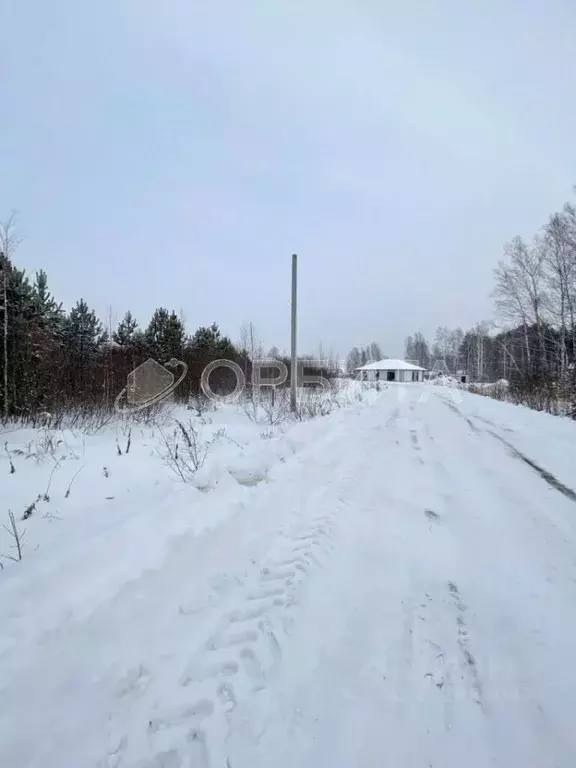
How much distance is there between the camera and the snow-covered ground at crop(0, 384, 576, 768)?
161 centimetres

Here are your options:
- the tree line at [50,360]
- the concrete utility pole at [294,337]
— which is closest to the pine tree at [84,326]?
the tree line at [50,360]

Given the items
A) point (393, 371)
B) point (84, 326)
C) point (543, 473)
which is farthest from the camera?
point (393, 371)

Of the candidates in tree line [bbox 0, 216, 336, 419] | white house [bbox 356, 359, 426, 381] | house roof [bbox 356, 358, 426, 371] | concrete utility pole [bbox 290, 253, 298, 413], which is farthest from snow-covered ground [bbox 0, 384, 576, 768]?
house roof [bbox 356, 358, 426, 371]

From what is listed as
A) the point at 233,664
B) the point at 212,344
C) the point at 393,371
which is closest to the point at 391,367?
the point at 393,371

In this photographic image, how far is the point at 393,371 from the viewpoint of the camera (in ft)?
220

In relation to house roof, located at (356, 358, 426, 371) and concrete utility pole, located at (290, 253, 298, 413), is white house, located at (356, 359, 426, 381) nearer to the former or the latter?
house roof, located at (356, 358, 426, 371)

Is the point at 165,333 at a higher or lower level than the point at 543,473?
higher

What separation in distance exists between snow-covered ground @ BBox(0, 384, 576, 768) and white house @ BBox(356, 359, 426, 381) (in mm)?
63626

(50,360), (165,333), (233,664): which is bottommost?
(233,664)

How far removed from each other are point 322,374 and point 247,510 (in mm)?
25563

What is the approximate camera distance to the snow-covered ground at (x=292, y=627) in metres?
1.61

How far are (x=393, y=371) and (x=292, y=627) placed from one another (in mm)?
67578

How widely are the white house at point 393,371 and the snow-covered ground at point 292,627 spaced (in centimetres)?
6363

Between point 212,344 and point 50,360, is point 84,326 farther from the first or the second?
point 50,360
